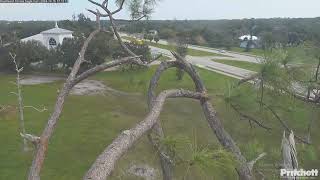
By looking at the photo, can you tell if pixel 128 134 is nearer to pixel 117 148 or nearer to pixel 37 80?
pixel 117 148

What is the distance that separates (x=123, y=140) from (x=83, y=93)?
1049 inches

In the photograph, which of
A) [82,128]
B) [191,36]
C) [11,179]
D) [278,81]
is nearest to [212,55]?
[191,36]

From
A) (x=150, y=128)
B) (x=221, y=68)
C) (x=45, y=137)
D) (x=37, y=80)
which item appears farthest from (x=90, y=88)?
(x=150, y=128)

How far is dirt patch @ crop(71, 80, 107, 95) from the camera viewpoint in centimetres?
2973

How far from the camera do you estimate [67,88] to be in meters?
5.36

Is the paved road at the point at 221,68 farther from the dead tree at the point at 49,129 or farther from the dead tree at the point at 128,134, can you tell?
the dead tree at the point at 49,129

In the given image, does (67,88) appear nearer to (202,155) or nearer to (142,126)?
(142,126)

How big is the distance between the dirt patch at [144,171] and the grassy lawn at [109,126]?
0.25 m

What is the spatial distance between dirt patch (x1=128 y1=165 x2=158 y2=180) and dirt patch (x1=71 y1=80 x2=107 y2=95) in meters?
15.0

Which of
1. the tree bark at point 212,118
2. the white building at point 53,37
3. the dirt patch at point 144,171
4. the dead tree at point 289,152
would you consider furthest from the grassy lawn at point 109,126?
the white building at point 53,37

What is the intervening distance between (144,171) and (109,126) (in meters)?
6.67

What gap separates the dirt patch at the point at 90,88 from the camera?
29.7 metres

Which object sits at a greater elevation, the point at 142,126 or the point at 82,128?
the point at 142,126

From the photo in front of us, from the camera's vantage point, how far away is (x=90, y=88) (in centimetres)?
3125
